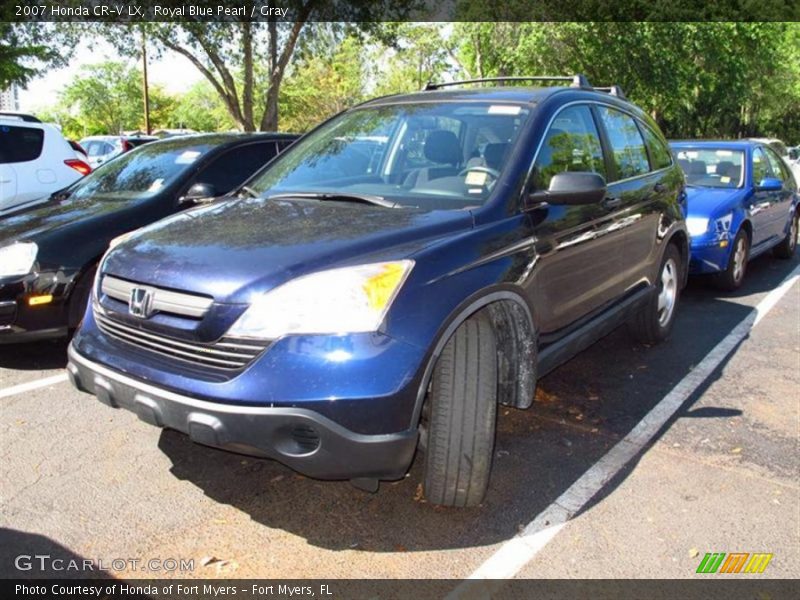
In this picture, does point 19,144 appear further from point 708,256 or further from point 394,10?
point 394,10

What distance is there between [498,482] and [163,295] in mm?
1800

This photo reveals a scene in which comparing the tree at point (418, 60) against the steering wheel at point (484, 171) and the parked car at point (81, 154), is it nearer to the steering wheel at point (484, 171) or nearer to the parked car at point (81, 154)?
the parked car at point (81, 154)

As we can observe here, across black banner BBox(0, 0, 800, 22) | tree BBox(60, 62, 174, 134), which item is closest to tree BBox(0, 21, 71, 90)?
black banner BBox(0, 0, 800, 22)

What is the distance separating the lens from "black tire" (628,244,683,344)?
208 inches

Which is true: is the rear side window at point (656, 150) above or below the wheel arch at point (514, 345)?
above

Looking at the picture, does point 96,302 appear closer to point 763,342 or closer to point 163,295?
point 163,295

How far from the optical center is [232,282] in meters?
2.57

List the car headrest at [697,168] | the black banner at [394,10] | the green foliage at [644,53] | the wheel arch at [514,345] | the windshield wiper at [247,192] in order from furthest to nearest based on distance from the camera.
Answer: the green foliage at [644,53] → the black banner at [394,10] → the car headrest at [697,168] → the windshield wiper at [247,192] → the wheel arch at [514,345]

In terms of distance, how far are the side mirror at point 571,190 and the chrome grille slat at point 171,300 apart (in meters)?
1.64

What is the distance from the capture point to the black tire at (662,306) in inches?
208

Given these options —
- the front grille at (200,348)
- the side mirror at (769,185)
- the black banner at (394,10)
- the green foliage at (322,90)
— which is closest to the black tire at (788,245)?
the side mirror at (769,185)

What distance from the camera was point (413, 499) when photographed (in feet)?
10.6

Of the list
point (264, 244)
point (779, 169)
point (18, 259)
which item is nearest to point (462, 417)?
point (264, 244)

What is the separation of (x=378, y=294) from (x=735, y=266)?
6090mm
